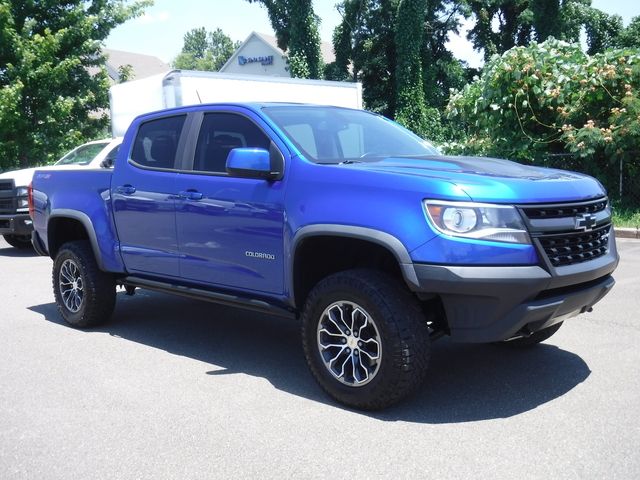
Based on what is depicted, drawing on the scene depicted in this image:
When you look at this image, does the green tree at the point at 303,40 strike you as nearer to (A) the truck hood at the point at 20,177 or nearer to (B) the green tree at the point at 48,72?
(B) the green tree at the point at 48,72

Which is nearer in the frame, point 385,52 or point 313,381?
point 313,381

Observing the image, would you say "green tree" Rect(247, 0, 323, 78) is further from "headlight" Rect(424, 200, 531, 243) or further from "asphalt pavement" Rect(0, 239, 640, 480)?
"headlight" Rect(424, 200, 531, 243)

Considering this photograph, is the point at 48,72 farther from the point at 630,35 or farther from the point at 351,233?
the point at 630,35

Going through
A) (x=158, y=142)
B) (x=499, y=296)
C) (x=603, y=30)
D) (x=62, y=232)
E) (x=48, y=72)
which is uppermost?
(x=603, y=30)

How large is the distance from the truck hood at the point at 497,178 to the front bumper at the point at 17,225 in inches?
352

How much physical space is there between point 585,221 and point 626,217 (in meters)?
9.56

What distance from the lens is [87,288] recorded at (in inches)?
248

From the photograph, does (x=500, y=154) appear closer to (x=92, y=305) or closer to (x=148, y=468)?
(x=92, y=305)

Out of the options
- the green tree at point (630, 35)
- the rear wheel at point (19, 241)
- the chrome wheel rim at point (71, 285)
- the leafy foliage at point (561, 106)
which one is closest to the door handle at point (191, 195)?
the chrome wheel rim at point (71, 285)

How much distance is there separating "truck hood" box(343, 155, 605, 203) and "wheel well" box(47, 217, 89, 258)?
11.0ft

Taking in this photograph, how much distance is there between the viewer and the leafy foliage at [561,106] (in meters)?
12.7

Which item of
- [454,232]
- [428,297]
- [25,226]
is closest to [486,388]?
[428,297]

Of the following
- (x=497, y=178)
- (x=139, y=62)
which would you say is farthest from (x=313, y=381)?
(x=139, y=62)

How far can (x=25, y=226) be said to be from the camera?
12.0m
